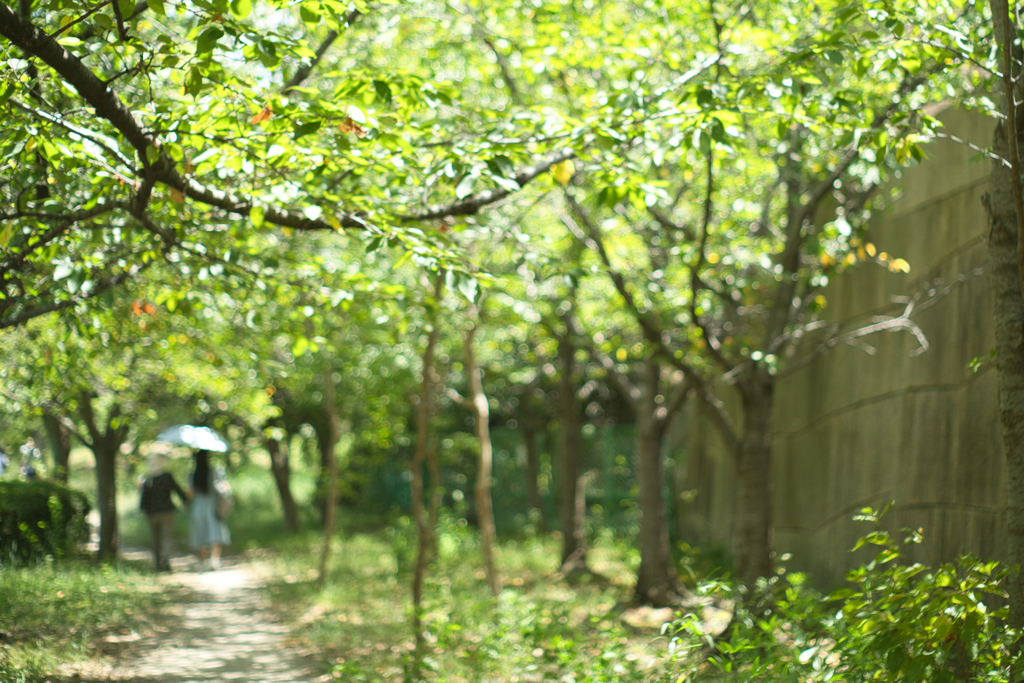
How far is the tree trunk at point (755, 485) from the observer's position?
654 centimetres

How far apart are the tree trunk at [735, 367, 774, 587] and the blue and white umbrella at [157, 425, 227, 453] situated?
7326 millimetres

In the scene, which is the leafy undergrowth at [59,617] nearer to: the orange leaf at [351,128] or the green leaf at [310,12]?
the orange leaf at [351,128]

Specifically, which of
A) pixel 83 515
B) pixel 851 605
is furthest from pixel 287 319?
pixel 851 605

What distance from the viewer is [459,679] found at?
5.60 m

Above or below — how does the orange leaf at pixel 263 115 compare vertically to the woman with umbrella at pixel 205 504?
above

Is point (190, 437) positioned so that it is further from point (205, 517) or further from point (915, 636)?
point (915, 636)

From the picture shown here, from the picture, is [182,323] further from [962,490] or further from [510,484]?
[510,484]

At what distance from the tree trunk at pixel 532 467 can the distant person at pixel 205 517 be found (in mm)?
5227

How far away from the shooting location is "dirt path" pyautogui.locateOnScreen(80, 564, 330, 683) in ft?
19.0

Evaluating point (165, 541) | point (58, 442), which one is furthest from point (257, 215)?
point (165, 541)

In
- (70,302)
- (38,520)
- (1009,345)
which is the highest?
(70,302)

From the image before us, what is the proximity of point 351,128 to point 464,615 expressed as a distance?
4.69m

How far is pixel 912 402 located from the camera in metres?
6.18

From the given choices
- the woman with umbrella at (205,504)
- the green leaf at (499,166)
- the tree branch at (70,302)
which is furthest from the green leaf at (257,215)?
the woman with umbrella at (205,504)
